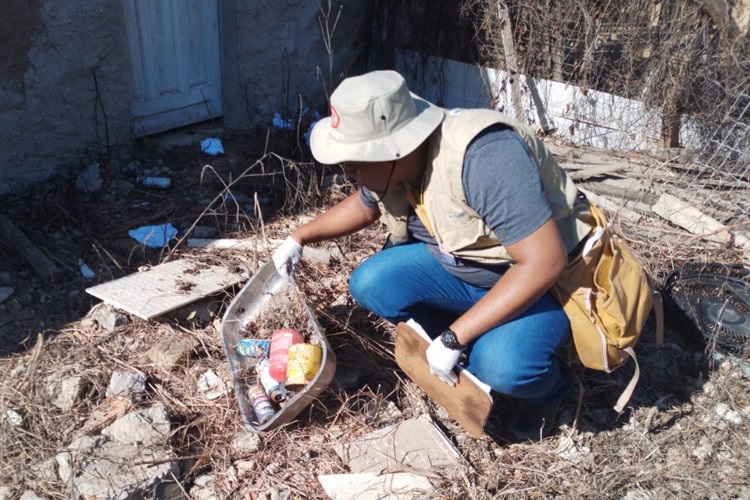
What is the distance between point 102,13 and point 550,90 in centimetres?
338

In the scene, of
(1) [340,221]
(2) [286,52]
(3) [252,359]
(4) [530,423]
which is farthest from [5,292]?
(2) [286,52]

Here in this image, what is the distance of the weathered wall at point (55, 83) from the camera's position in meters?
3.62

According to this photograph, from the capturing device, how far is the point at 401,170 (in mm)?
2115

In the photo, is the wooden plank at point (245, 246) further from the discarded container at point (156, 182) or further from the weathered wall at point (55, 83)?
the weathered wall at point (55, 83)

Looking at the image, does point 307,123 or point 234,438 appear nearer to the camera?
point 234,438

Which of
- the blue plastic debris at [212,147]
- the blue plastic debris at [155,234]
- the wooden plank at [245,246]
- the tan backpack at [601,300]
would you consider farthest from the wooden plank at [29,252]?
the tan backpack at [601,300]

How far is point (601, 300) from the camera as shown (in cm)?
219

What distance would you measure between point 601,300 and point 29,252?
273cm

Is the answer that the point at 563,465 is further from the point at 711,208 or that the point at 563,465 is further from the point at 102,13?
the point at 102,13

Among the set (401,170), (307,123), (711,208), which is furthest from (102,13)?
(711,208)

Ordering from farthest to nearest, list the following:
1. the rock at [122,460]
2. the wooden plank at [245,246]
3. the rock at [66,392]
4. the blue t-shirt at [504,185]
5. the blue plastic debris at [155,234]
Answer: the blue plastic debris at [155,234] < the wooden plank at [245,246] < the rock at [66,392] < the rock at [122,460] < the blue t-shirt at [504,185]

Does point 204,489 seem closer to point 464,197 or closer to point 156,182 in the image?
point 464,197

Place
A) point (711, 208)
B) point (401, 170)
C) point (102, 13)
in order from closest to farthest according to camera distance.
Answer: point (401, 170), point (102, 13), point (711, 208)

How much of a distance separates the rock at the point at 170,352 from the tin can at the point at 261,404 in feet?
1.26
